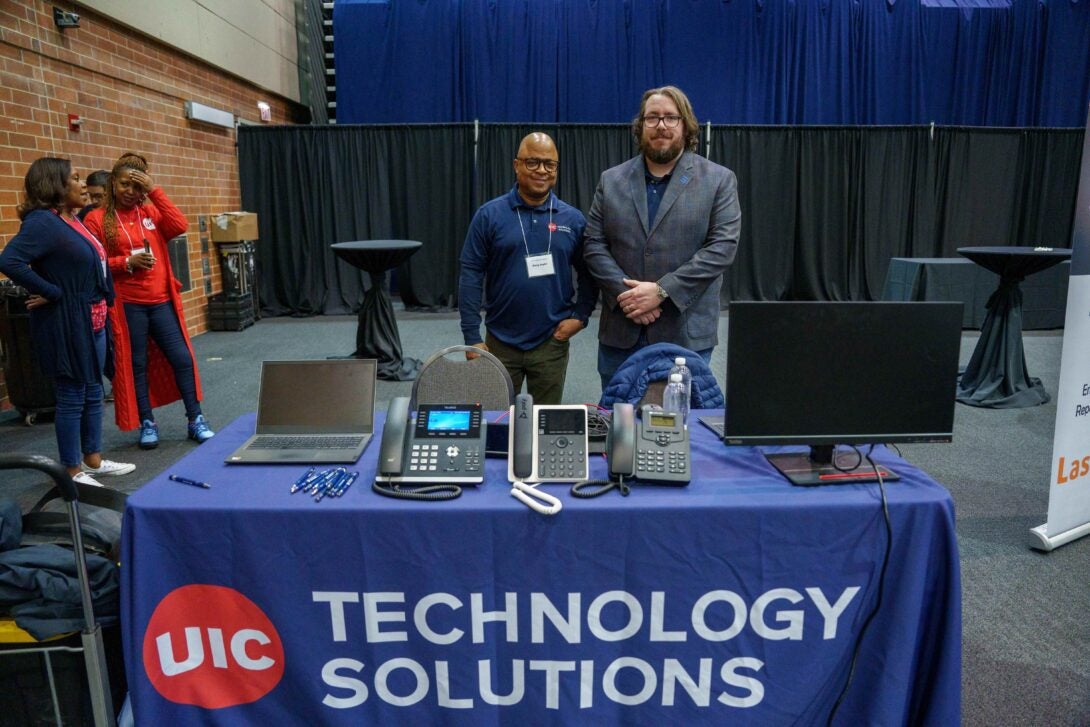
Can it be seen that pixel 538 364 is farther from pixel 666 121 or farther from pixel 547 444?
pixel 547 444

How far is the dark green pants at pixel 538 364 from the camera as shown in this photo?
8.58ft

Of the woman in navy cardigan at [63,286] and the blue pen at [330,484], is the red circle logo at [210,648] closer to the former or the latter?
the blue pen at [330,484]

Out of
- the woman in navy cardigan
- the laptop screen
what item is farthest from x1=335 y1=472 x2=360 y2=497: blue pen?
the woman in navy cardigan

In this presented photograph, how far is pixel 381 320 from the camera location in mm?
5152

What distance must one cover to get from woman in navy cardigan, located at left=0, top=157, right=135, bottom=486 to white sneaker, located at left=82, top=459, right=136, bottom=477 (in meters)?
0.08

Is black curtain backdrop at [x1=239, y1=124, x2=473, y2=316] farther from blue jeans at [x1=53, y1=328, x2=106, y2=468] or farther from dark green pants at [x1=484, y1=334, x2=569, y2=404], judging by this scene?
dark green pants at [x1=484, y1=334, x2=569, y2=404]

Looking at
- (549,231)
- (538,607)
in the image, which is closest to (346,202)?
(549,231)

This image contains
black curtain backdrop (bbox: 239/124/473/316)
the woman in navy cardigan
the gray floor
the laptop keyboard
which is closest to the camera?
the laptop keyboard

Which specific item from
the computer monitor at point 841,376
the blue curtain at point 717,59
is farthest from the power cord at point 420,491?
the blue curtain at point 717,59

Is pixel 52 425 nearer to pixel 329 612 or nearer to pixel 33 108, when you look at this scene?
pixel 33 108

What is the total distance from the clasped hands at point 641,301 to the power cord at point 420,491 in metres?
1.04

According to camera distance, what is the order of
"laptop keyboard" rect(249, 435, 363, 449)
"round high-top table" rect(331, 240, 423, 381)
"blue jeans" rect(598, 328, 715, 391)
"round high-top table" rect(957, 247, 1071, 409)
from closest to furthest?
"laptop keyboard" rect(249, 435, 363, 449) → "blue jeans" rect(598, 328, 715, 391) → "round high-top table" rect(957, 247, 1071, 409) → "round high-top table" rect(331, 240, 423, 381)

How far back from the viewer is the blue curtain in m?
8.03

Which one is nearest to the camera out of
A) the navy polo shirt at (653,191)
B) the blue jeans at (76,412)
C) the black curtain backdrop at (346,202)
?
the navy polo shirt at (653,191)
